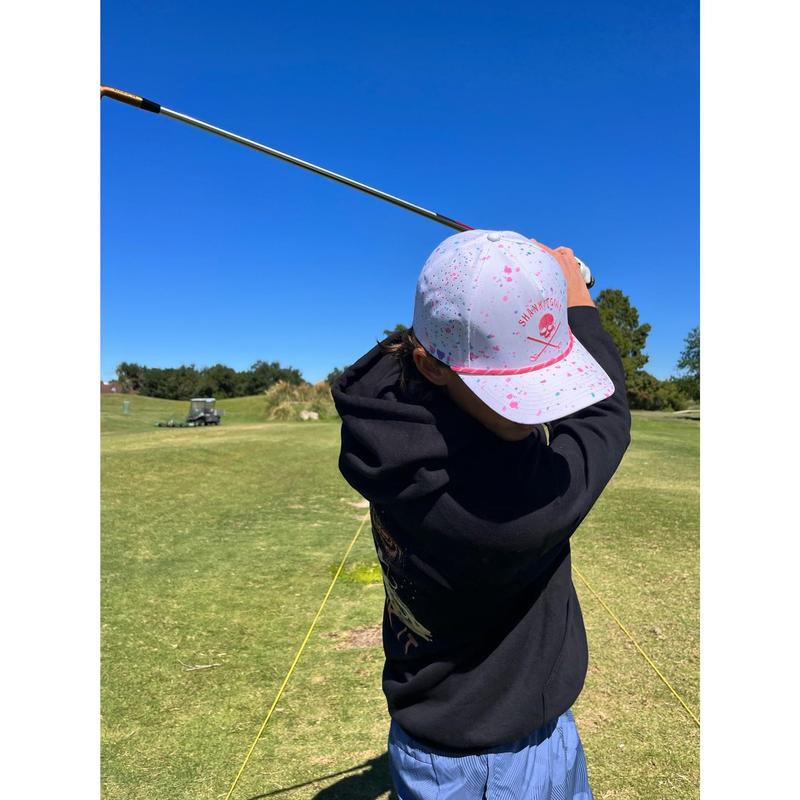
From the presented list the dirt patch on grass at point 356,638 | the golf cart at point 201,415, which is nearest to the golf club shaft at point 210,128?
the dirt patch on grass at point 356,638

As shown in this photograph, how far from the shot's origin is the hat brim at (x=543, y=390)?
82 centimetres

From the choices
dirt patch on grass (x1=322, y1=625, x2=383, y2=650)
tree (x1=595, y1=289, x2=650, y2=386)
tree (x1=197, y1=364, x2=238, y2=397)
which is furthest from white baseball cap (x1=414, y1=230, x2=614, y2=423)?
tree (x1=197, y1=364, x2=238, y2=397)

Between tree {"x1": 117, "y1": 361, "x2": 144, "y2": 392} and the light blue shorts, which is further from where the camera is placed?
tree {"x1": 117, "y1": 361, "x2": 144, "y2": 392}

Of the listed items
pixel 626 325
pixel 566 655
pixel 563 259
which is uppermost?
pixel 626 325

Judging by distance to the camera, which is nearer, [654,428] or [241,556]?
[241,556]

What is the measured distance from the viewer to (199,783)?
229 centimetres

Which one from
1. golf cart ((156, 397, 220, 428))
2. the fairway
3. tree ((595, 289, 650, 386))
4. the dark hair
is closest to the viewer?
the dark hair

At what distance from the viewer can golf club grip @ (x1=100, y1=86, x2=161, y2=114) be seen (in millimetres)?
1479

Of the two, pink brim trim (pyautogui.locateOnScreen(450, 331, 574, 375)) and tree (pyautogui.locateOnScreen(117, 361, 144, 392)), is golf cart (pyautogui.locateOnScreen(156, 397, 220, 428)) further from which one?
tree (pyautogui.locateOnScreen(117, 361, 144, 392))

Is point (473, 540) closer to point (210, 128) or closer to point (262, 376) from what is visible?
point (210, 128)

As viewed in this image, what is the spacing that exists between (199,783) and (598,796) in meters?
1.41

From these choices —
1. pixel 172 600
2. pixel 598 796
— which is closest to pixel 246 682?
pixel 172 600

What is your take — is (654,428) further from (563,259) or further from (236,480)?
(563,259)

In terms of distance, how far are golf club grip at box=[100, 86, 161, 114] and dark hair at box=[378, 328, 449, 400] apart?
2.98ft
